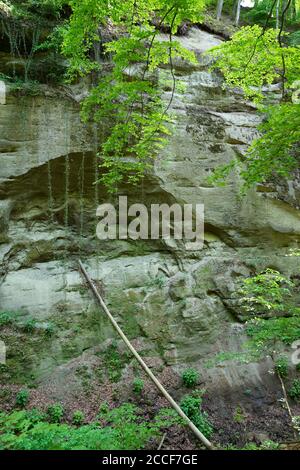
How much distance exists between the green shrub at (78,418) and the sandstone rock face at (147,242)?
1323 mm

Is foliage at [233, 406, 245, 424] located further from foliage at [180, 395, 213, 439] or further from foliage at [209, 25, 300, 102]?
foliage at [209, 25, 300, 102]

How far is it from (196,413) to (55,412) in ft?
9.55

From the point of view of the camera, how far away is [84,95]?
28.8 feet

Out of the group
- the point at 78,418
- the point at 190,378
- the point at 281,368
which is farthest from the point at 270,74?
the point at 78,418

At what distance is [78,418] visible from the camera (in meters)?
6.49

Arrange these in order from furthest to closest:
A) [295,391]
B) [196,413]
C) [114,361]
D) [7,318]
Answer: [295,391] → [114,361] → [7,318] → [196,413]

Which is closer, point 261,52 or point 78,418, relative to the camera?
point 261,52

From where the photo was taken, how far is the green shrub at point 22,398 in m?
6.57

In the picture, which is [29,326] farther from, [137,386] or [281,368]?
[281,368]

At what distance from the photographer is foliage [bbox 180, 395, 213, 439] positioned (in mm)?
6750

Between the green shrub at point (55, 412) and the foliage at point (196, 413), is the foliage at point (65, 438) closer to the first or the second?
the green shrub at point (55, 412)

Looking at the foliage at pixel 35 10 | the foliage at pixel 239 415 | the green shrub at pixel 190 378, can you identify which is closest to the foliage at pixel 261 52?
the foliage at pixel 35 10

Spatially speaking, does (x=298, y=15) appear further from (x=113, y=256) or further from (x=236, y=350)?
(x=236, y=350)

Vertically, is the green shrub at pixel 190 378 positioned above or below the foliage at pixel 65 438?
below
